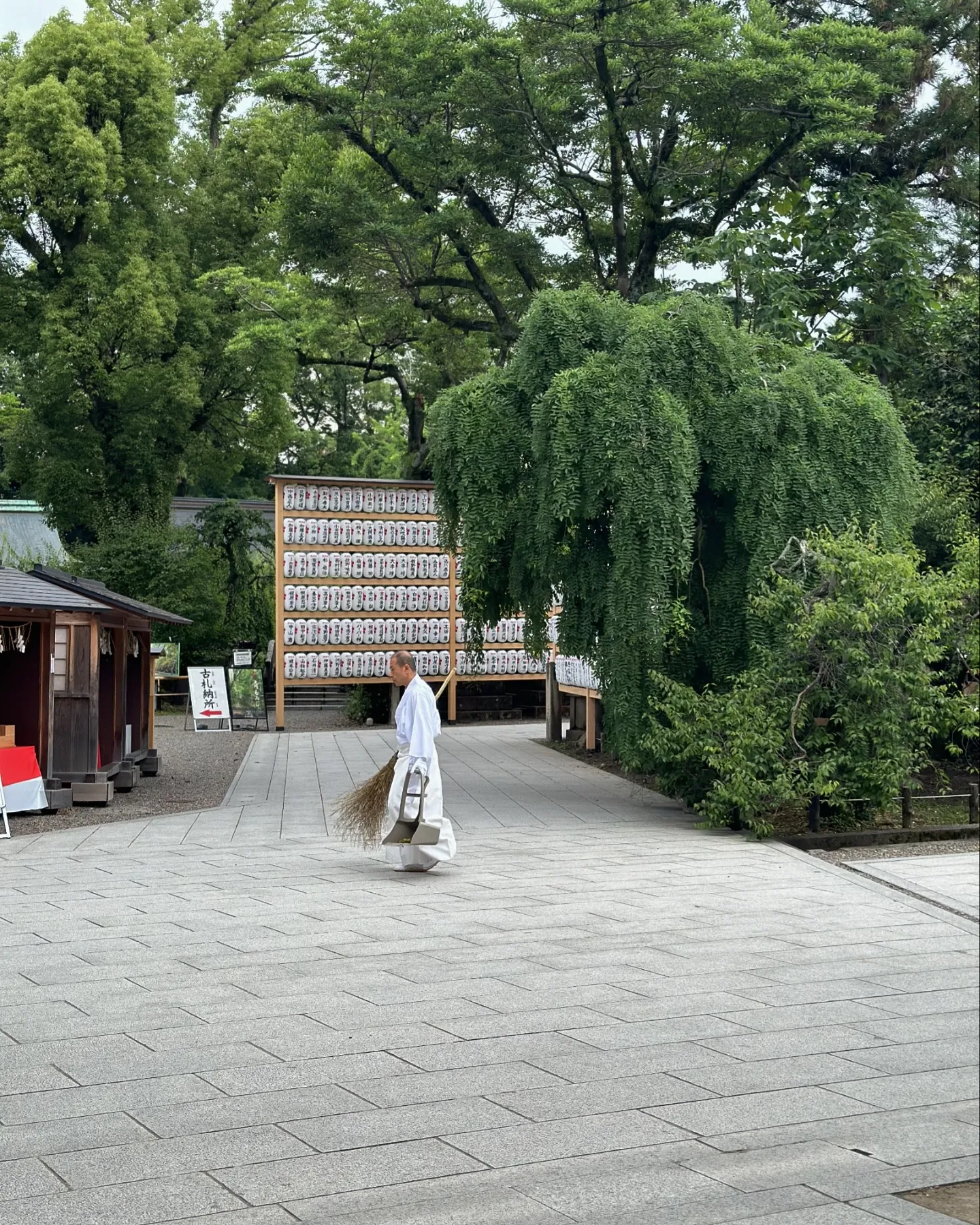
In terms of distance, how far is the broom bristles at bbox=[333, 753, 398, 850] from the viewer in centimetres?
996

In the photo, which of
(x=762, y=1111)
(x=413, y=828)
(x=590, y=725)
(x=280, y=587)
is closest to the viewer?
(x=762, y=1111)

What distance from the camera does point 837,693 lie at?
38.3 feet

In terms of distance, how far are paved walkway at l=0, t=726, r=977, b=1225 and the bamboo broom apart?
352 millimetres

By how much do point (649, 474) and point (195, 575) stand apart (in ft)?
66.7

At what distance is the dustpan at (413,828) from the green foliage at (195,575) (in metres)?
Result: 21.5

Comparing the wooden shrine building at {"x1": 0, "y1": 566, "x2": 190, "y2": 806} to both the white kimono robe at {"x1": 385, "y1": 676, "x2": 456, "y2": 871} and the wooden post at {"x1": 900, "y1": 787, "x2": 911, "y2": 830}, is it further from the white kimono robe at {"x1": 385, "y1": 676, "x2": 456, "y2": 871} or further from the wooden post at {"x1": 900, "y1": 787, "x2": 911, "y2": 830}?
the wooden post at {"x1": 900, "y1": 787, "x2": 911, "y2": 830}

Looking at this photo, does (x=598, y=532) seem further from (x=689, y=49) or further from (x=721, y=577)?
(x=689, y=49)

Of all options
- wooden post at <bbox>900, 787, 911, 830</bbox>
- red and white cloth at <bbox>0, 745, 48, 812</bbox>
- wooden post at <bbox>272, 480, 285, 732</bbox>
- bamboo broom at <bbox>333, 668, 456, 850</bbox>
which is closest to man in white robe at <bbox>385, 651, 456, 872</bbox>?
bamboo broom at <bbox>333, 668, 456, 850</bbox>

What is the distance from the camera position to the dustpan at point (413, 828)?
9.38 meters

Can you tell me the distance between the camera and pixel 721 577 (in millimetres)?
13031

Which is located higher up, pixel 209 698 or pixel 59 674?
pixel 59 674

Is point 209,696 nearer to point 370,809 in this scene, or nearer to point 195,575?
point 195,575

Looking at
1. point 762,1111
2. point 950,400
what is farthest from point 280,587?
point 762,1111

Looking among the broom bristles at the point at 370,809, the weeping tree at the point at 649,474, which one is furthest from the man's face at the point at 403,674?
the weeping tree at the point at 649,474
